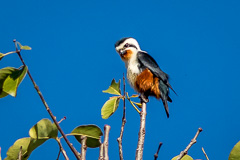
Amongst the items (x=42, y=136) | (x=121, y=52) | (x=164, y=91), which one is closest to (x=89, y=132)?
(x=42, y=136)

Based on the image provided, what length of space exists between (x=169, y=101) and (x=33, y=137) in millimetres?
3820

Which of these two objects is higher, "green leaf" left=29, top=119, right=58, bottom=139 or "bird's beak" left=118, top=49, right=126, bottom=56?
"bird's beak" left=118, top=49, right=126, bottom=56

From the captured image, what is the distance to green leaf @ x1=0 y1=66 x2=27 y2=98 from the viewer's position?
6.82 feet

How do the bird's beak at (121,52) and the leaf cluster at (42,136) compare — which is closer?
the leaf cluster at (42,136)

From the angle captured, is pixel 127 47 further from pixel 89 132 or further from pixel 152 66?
pixel 89 132

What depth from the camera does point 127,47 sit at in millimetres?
5914

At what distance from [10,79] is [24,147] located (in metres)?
0.39

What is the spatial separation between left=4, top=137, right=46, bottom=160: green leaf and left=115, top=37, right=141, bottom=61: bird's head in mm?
3667

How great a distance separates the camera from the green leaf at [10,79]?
208 cm

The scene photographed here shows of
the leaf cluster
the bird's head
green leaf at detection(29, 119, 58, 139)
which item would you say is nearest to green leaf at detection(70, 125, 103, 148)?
the leaf cluster

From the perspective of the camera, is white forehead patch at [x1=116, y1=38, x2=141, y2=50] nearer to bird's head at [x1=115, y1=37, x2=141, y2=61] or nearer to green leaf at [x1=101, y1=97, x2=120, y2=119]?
bird's head at [x1=115, y1=37, x2=141, y2=61]

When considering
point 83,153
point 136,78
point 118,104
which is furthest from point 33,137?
point 136,78

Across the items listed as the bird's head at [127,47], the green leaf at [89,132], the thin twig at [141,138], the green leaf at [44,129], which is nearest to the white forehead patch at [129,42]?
the bird's head at [127,47]

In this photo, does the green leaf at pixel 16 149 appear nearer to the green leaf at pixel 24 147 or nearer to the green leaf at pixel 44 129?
the green leaf at pixel 24 147
